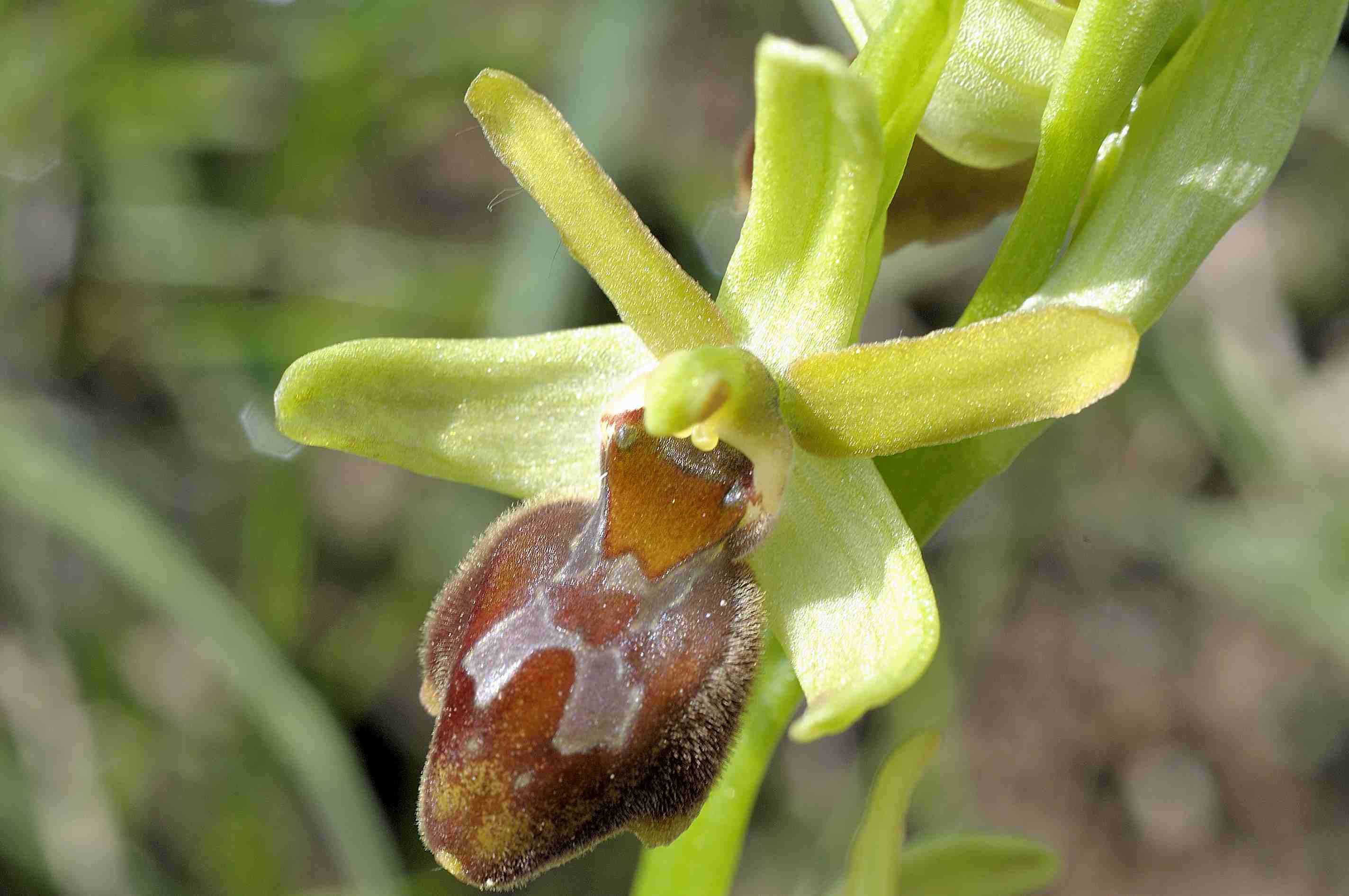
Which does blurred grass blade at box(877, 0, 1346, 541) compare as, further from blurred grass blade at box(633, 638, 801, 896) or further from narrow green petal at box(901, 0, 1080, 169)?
blurred grass blade at box(633, 638, 801, 896)

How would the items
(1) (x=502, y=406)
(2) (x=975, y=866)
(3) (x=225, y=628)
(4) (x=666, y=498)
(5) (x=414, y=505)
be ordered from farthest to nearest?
(5) (x=414, y=505)
(3) (x=225, y=628)
(2) (x=975, y=866)
(1) (x=502, y=406)
(4) (x=666, y=498)

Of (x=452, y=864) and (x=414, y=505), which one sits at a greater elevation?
(x=452, y=864)

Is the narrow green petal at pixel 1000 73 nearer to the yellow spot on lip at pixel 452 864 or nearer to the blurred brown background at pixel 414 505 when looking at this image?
the yellow spot on lip at pixel 452 864

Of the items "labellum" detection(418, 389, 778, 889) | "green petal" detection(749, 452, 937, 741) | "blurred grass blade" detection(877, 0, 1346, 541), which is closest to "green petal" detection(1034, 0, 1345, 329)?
"blurred grass blade" detection(877, 0, 1346, 541)

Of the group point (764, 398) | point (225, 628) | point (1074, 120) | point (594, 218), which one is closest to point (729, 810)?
point (764, 398)

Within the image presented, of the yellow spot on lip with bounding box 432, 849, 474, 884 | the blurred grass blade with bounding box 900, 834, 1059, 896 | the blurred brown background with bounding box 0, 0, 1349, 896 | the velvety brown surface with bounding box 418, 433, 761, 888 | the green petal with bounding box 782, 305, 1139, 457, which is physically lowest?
the blurred brown background with bounding box 0, 0, 1349, 896

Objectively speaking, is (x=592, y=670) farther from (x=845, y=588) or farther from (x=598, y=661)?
(x=845, y=588)

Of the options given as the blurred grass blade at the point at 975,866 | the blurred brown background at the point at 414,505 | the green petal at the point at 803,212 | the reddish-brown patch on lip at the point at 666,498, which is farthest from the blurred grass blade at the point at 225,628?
the green petal at the point at 803,212
